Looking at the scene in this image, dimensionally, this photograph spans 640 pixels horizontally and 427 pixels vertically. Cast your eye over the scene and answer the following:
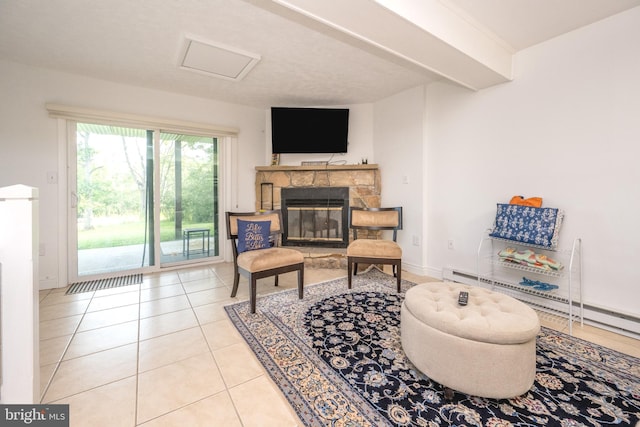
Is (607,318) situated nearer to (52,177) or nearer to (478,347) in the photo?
(478,347)

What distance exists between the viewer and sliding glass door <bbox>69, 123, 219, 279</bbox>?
10.6ft

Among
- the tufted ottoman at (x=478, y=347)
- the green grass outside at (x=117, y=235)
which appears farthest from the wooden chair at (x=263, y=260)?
the green grass outside at (x=117, y=235)

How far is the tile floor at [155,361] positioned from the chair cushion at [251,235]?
0.52 m

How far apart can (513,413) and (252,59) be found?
10.7ft

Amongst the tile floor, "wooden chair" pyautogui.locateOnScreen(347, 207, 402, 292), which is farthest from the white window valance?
"wooden chair" pyautogui.locateOnScreen(347, 207, 402, 292)

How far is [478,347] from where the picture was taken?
128 centimetres

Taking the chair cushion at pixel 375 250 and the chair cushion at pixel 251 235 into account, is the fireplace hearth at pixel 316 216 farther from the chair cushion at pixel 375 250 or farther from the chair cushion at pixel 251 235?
the chair cushion at pixel 251 235

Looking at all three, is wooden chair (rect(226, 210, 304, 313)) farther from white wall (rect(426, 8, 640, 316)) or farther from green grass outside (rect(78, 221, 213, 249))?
white wall (rect(426, 8, 640, 316))

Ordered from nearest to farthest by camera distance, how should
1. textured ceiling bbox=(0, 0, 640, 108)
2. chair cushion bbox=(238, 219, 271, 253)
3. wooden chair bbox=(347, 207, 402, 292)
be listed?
textured ceiling bbox=(0, 0, 640, 108), chair cushion bbox=(238, 219, 271, 253), wooden chair bbox=(347, 207, 402, 292)

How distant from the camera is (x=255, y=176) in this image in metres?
4.27

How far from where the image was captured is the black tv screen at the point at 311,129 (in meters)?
3.93

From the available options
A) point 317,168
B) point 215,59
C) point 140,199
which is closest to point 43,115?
point 140,199

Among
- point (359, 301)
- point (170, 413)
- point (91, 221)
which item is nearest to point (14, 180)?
point (91, 221)

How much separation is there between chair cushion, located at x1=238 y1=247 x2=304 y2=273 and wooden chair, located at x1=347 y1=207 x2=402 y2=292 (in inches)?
25.5
